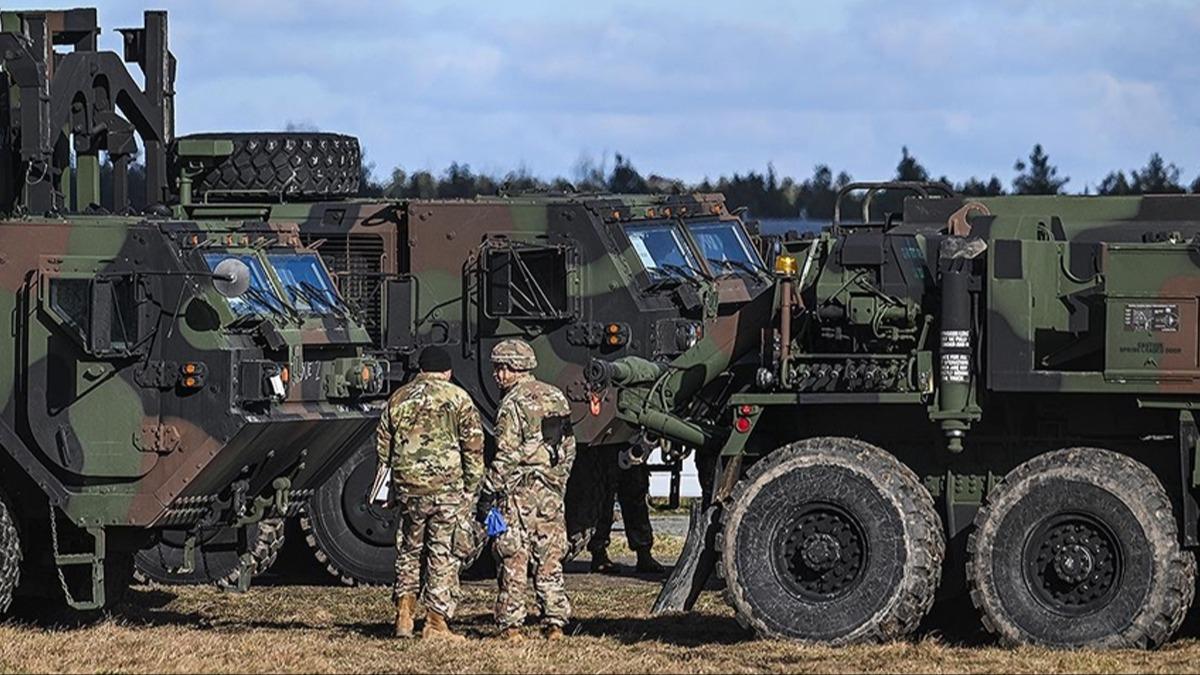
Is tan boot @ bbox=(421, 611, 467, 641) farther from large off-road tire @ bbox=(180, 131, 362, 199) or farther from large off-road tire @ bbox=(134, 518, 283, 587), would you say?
large off-road tire @ bbox=(180, 131, 362, 199)

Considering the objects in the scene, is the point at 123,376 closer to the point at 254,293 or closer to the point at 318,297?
the point at 254,293

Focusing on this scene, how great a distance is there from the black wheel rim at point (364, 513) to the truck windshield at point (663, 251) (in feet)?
8.30

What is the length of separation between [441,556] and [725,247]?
623 centimetres

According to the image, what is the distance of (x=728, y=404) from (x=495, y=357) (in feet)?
4.74

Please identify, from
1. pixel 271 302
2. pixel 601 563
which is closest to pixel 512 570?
pixel 271 302

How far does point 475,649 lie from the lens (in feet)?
50.1

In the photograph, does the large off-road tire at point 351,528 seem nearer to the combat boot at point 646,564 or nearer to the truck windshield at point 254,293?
the combat boot at point 646,564

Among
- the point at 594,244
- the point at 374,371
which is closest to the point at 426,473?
the point at 374,371

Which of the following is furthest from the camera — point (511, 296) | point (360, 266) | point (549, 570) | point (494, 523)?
point (360, 266)

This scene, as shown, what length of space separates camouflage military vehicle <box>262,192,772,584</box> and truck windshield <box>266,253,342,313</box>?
255cm

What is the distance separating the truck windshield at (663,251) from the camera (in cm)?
2056

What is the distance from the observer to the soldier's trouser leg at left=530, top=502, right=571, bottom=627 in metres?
15.8

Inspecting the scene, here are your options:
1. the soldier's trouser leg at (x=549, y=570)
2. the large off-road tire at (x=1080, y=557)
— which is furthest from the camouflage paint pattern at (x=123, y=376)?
the large off-road tire at (x=1080, y=557)

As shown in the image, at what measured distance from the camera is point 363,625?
1708 centimetres
